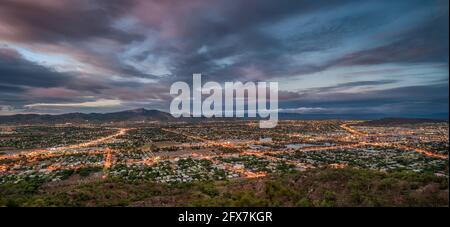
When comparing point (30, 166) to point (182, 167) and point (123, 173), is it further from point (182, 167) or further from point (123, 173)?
point (182, 167)

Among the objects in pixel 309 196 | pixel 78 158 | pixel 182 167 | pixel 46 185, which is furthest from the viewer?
pixel 78 158

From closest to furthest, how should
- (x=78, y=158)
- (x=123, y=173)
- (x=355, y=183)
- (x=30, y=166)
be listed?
(x=355, y=183) < (x=123, y=173) < (x=30, y=166) < (x=78, y=158)

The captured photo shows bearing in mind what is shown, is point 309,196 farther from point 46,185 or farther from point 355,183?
point 46,185
